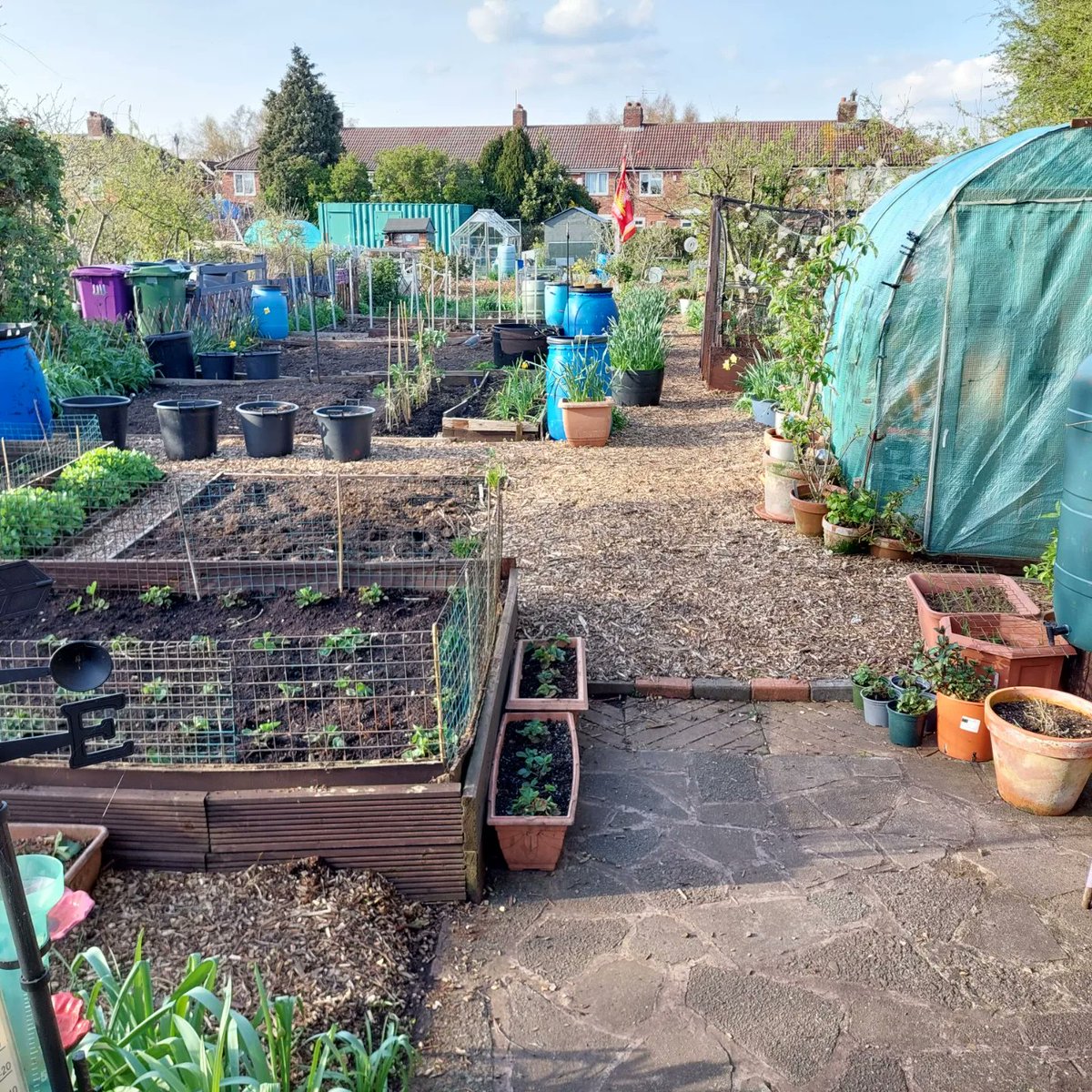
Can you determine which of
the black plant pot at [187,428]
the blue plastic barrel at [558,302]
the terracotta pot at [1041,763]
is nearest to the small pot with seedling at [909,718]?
the terracotta pot at [1041,763]

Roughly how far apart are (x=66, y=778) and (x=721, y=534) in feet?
15.0

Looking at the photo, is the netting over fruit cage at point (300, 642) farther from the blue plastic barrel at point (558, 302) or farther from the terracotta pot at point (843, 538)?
the blue plastic barrel at point (558, 302)

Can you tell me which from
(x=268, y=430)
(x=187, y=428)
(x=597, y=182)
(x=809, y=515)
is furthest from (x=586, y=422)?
(x=597, y=182)

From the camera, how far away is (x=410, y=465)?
8.29 m

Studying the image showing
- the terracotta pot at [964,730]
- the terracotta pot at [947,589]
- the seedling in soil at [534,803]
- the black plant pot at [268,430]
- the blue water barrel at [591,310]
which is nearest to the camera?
the seedling in soil at [534,803]

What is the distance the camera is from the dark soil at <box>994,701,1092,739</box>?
360 cm

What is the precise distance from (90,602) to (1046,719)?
420 cm

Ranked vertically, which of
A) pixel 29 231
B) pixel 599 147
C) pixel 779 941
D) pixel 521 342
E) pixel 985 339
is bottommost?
pixel 779 941

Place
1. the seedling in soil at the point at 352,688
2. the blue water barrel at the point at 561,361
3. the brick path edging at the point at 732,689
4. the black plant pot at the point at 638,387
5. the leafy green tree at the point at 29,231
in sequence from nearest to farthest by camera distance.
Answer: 1. the seedling in soil at the point at 352,688
2. the brick path edging at the point at 732,689
3. the blue water barrel at the point at 561,361
4. the leafy green tree at the point at 29,231
5. the black plant pot at the point at 638,387

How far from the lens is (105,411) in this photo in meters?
8.28

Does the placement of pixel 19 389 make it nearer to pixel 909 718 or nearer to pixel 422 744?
pixel 422 744

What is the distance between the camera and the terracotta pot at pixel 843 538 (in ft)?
20.1

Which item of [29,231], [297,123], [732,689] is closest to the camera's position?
[732,689]

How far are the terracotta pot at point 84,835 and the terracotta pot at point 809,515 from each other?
482cm
